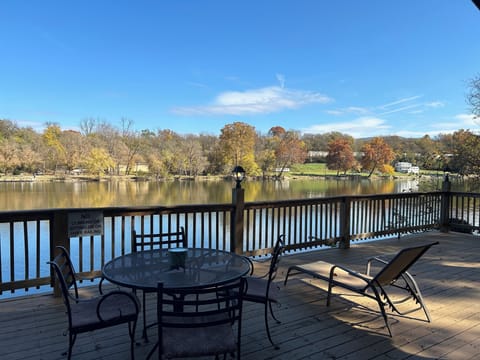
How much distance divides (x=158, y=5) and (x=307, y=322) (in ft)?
68.1

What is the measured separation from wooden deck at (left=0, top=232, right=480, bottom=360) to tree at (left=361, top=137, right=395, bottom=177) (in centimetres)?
2687

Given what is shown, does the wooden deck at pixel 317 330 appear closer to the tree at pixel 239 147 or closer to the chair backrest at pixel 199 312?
the chair backrest at pixel 199 312

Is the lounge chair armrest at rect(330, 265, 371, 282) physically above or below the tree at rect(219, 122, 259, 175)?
below

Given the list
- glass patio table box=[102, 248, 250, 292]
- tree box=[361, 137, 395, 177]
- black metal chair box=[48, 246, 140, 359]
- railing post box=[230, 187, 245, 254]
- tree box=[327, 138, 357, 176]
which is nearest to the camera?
black metal chair box=[48, 246, 140, 359]

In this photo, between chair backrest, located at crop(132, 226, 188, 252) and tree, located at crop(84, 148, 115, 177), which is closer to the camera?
chair backrest, located at crop(132, 226, 188, 252)

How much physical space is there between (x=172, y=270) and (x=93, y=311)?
22.1 inches

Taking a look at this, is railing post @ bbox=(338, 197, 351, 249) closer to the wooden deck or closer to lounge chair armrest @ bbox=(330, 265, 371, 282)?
the wooden deck

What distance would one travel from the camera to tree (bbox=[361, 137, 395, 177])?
94.9ft

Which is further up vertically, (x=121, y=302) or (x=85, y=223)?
(x=85, y=223)

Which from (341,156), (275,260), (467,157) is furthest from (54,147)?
(275,260)

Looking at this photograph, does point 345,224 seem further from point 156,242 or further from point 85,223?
point 85,223

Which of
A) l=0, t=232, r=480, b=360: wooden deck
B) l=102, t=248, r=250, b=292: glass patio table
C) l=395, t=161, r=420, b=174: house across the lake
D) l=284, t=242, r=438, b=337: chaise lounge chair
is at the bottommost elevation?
l=0, t=232, r=480, b=360: wooden deck

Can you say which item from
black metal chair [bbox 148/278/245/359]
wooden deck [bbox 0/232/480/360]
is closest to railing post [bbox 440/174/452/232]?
wooden deck [bbox 0/232/480/360]

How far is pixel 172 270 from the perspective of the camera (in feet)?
7.67
